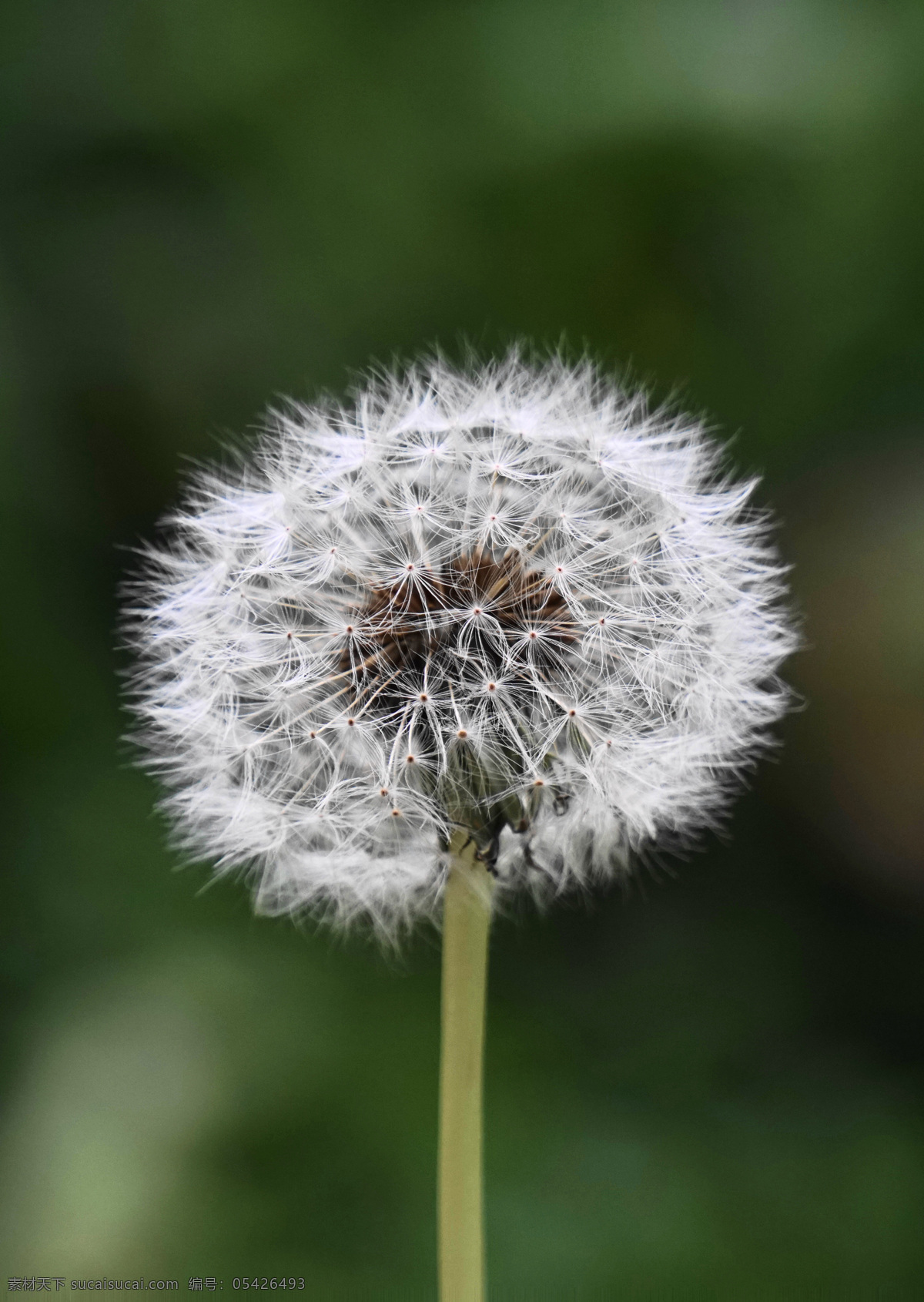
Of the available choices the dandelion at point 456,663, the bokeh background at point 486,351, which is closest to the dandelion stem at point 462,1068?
the dandelion at point 456,663

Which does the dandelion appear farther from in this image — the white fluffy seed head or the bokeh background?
the bokeh background

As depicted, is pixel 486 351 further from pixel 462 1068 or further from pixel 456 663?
pixel 462 1068

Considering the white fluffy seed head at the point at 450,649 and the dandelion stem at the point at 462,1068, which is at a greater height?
the white fluffy seed head at the point at 450,649

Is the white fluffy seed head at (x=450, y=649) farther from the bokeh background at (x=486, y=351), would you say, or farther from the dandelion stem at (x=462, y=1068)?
the bokeh background at (x=486, y=351)

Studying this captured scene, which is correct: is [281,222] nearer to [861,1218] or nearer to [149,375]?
[149,375]

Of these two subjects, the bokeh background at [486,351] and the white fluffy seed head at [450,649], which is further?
the bokeh background at [486,351]

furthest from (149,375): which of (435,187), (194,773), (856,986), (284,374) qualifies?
(856,986)

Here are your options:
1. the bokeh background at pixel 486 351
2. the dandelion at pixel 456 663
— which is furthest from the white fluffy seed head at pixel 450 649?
the bokeh background at pixel 486 351

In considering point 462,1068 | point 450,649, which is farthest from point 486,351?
point 462,1068
